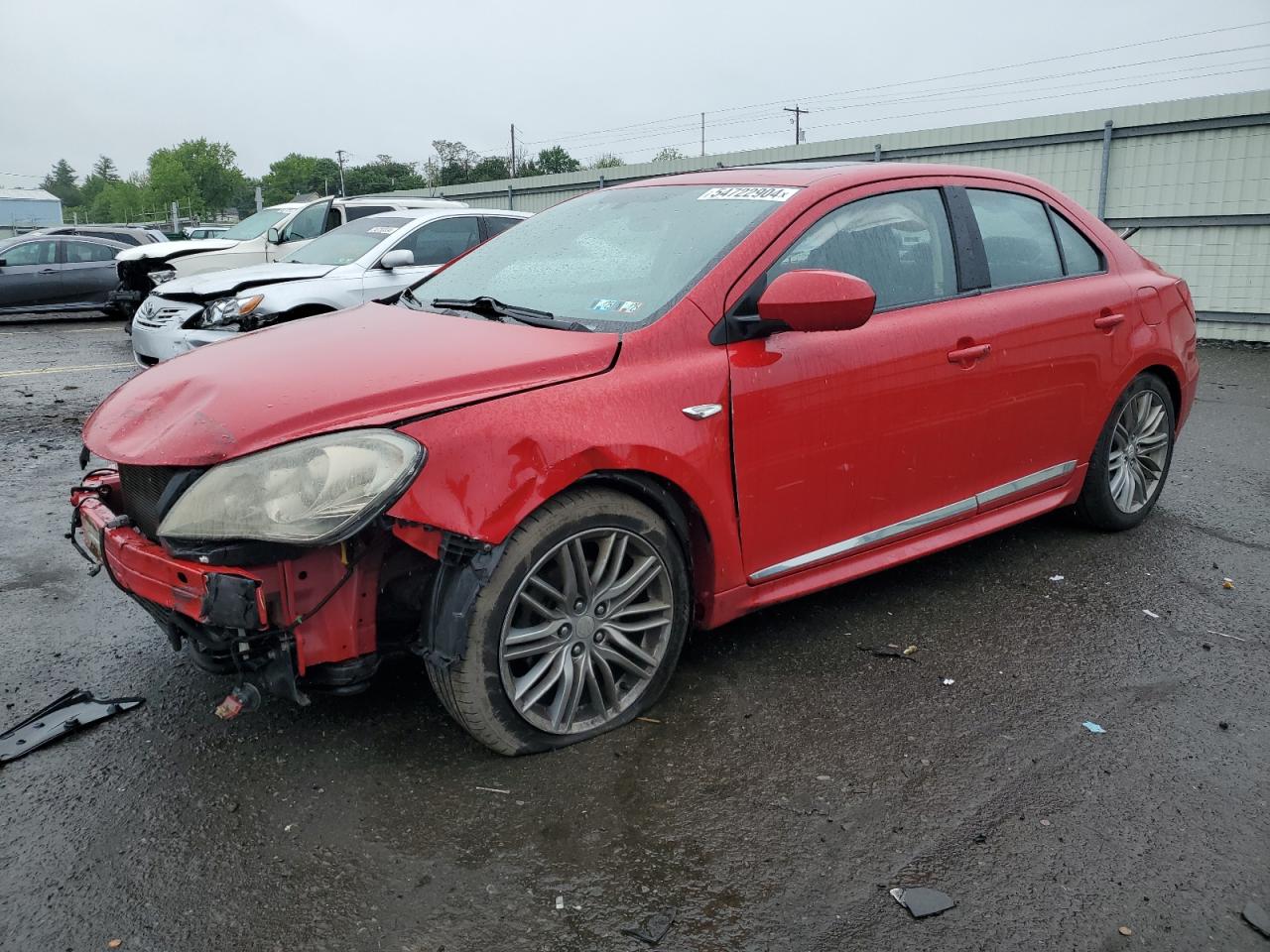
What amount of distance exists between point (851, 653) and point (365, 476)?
1.96m

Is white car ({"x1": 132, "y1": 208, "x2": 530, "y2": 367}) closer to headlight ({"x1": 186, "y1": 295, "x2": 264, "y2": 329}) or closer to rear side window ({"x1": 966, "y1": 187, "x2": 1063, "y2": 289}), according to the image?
headlight ({"x1": 186, "y1": 295, "x2": 264, "y2": 329})

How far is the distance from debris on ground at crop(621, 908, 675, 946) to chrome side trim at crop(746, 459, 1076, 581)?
4.04 ft

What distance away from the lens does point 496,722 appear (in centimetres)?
279

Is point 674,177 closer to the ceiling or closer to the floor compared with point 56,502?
closer to the ceiling

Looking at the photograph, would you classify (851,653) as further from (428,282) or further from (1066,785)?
(428,282)

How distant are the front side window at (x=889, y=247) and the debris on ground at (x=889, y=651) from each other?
1244 mm

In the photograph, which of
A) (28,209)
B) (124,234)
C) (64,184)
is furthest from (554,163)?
(64,184)

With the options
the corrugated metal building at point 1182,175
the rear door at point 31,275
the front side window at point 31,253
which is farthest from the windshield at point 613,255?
the front side window at point 31,253

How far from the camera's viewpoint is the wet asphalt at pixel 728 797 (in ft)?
7.48

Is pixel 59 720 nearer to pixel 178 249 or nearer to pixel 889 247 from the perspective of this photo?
pixel 889 247

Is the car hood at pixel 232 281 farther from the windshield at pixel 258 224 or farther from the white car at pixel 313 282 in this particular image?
the windshield at pixel 258 224

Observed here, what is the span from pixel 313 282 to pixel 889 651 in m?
6.45

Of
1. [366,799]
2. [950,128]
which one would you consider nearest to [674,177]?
[366,799]

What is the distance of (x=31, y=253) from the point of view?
15570 mm
